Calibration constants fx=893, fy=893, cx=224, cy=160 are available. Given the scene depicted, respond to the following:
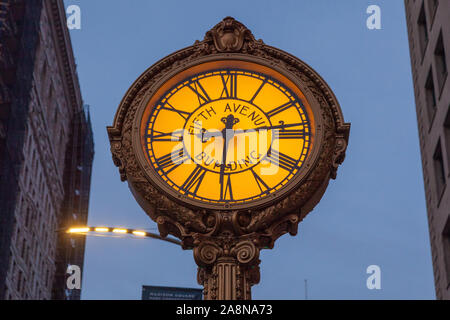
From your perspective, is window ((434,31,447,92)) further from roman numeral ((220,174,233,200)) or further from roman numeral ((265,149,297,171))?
roman numeral ((220,174,233,200))

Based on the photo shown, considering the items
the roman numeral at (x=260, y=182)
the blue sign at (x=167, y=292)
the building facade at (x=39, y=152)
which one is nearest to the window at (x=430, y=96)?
the blue sign at (x=167, y=292)

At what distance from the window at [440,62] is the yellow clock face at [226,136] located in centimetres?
2671

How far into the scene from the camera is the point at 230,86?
5504 mm

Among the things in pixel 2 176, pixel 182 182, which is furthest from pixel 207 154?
pixel 2 176

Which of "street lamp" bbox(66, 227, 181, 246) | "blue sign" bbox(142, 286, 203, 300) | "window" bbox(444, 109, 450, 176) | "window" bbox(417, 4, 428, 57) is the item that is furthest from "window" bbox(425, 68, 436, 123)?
"blue sign" bbox(142, 286, 203, 300)

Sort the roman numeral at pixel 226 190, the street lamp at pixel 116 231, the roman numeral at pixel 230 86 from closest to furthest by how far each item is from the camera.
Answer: the roman numeral at pixel 226 190, the roman numeral at pixel 230 86, the street lamp at pixel 116 231

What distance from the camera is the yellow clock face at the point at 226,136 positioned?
5.12 meters

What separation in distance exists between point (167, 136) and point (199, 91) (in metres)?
0.38

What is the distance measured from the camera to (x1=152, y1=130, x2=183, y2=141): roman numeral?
5.27 metres

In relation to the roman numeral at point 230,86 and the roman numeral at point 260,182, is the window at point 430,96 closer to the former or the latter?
the roman numeral at point 230,86

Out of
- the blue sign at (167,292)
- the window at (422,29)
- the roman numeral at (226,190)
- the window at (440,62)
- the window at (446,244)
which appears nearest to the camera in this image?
the roman numeral at (226,190)

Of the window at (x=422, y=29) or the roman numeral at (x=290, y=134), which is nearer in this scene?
the roman numeral at (x=290, y=134)
